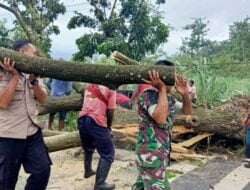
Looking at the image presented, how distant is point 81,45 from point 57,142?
10105 mm

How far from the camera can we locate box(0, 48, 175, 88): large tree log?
3184 mm

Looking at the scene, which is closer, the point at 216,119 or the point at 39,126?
the point at 39,126

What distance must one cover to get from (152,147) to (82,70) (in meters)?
0.85

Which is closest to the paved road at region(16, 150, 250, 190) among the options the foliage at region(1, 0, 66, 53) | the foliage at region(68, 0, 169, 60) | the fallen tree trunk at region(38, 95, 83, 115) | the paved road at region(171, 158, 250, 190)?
the paved road at region(171, 158, 250, 190)

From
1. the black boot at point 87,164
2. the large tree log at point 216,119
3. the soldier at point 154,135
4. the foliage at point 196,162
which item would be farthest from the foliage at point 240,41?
the soldier at point 154,135

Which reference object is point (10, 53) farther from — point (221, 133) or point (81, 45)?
point (81, 45)

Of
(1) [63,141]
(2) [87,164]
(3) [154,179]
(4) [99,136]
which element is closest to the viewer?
(3) [154,179]

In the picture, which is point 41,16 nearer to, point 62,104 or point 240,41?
point 62,104

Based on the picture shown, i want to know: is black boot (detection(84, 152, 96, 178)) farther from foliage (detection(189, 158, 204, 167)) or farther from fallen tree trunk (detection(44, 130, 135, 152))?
foliage (detection(189, 158, 204, 167))

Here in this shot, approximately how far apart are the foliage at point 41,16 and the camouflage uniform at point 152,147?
611 inches

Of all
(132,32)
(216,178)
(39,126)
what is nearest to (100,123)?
(39,126)

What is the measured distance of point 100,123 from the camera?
15.6ft

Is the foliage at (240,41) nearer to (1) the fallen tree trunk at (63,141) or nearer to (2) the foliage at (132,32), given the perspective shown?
(2) the foliage at (132,32)

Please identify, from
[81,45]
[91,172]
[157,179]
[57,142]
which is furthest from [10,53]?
[81,45]
